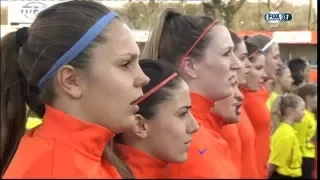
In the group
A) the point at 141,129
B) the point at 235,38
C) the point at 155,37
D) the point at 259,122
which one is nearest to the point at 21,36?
the point at 141,129

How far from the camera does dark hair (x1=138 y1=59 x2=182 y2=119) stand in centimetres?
71

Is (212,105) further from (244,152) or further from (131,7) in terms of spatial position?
(131,7)

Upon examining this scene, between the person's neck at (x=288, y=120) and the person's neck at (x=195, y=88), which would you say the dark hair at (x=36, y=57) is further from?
the person's neck at (x=288, y=120)

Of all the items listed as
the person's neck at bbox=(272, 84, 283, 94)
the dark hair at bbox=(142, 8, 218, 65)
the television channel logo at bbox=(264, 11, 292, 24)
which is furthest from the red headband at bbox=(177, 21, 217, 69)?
the person's neck at bbox=(272, 84, 283, 94)

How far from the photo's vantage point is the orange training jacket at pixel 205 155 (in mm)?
495

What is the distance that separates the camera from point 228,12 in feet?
2.35

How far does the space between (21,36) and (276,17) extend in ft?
0.85

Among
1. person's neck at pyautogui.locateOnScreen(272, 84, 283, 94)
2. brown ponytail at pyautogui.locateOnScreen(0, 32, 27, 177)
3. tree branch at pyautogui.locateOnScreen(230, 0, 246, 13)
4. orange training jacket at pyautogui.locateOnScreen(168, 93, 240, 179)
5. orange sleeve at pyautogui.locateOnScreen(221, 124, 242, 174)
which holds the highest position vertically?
tree branch at pyautogui.locateOnScreen(230, 0, 246, 13)

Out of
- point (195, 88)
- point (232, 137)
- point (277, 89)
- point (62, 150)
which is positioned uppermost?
point (62, 150)

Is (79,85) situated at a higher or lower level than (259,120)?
higher

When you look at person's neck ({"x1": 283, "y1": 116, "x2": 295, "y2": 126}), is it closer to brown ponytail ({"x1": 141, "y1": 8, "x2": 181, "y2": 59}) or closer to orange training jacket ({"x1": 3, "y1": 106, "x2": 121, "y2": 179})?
brown ponytail ({"x1": 141, "y1": 8, "x2": 181, "y2": 59})

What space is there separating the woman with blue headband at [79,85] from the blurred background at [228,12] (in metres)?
0.10

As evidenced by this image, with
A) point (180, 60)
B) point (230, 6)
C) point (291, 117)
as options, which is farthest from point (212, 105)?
point (291, 117)

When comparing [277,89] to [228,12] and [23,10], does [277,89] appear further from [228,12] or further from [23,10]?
[23,10]
